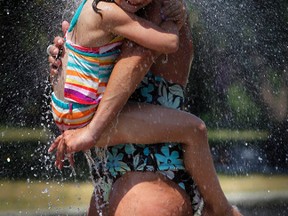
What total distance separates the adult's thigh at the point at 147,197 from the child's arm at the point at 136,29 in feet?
1.93

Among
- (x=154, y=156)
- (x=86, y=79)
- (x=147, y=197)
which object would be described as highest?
(x=86, y=79)

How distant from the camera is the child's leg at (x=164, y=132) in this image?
3852mm

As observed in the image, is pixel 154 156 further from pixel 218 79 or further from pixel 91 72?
pixel 218 79

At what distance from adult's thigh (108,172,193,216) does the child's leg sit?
128 millimetres

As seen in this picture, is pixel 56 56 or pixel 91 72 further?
pixel 56 56

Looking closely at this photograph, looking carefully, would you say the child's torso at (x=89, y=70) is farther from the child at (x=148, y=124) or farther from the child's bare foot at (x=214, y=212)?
→ the child's bare foot at (x=214, y=212)

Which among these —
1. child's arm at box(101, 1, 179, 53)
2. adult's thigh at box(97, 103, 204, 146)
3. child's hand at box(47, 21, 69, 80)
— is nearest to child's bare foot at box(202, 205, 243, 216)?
adult's thigh at box(97, 103, 204, 146)

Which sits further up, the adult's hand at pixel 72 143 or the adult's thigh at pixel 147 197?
the adult's hand at pixel 72 143

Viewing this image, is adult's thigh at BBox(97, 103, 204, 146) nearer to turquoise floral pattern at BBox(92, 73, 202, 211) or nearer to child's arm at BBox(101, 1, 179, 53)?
turquoise floral pattern at BBox(92, 73, 202, 211)

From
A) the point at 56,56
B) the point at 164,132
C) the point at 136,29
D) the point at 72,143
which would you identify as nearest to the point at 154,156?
the point at 164,132

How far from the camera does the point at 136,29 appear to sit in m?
3.77

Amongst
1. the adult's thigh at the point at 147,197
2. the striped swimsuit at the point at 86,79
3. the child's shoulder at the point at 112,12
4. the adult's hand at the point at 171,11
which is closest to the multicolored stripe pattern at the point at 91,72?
the striped swimsuit at the point at 86,79

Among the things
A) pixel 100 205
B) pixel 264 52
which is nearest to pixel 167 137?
pixel 100 205

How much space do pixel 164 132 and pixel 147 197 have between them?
30 cm
